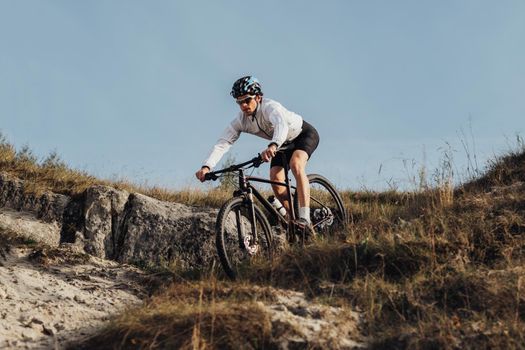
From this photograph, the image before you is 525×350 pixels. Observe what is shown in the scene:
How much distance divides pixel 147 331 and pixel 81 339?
33.7 inches

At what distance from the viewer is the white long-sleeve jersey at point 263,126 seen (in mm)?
7656

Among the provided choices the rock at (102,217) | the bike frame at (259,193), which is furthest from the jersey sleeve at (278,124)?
the rock at (102,217)

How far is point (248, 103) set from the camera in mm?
7734

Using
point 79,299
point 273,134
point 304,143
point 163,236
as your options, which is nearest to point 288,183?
point 304,143

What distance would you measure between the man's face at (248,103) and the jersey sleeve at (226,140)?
35 centimetres

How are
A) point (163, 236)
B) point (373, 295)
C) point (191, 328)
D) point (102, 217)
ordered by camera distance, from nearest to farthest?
point (191, 328), point (373, 295), point (163, 236), point (102, 217)

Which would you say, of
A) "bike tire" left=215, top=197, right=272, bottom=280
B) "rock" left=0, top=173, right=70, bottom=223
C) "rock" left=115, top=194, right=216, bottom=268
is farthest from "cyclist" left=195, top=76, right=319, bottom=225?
"rock" left=0, top=173, right=70, bottom=223

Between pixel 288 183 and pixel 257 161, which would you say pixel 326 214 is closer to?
pixel 288 183

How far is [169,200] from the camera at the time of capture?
11.5 meters

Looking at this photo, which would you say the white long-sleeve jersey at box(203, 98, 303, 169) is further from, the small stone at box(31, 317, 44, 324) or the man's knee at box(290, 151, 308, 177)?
the small stone at box(31, 317, 44, 324)

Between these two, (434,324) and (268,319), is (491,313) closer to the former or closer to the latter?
(434,324)

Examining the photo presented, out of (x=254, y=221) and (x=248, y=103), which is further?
(x=248, y=103)

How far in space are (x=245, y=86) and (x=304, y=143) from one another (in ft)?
4.17

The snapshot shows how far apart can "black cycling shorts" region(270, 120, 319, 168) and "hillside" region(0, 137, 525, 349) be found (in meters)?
1.27
